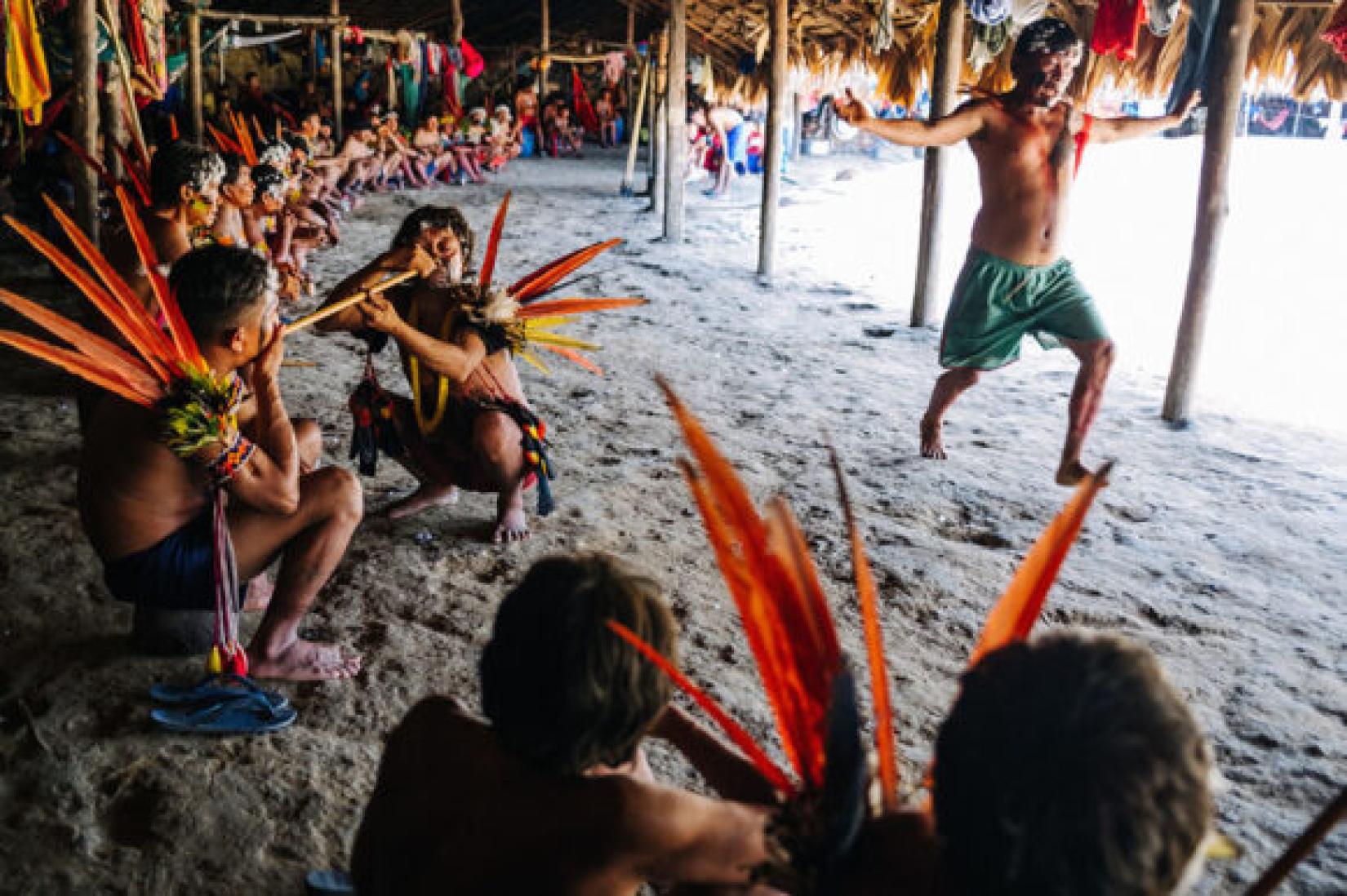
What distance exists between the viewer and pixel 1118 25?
497 cm

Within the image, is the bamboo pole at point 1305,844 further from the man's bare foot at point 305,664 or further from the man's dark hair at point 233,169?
the man's dark hair at point 233,169

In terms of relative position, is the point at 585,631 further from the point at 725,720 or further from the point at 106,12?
the point at 106,12

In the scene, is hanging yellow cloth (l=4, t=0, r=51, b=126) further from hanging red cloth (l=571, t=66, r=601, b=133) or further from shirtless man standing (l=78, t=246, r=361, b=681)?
hanging red cloth (l=571, t=66, r=601, b=133)

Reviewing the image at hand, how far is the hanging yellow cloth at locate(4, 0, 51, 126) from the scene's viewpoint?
4.48 m

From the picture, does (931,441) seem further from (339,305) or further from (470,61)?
(470,61)

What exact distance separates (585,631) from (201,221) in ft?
11.6

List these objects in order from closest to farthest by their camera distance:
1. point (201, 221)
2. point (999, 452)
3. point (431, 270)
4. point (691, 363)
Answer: point (431, 270)
point (201, 221)
point (999, 452)
point (691, 363)

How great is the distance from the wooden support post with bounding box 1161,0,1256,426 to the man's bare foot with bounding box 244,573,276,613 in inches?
165

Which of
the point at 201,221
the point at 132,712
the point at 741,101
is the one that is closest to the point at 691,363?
the point at 201,221

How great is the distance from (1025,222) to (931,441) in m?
0.98

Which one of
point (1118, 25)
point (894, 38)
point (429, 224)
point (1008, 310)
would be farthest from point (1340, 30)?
point (894, 38)

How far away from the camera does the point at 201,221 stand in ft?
13.4

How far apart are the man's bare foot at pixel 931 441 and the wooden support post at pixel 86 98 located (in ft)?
13.0

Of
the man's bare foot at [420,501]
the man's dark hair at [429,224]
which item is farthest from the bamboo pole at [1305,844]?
the man's bare foot at [420,501]
